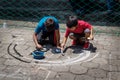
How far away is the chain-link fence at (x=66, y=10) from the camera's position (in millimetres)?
9365

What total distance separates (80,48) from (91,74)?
4.72ft

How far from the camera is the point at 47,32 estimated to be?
6.57 metres

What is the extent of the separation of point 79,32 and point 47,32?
30.4 inches

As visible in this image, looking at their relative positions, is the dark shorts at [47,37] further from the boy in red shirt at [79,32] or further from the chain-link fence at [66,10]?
the chain-link fence at [66,10]

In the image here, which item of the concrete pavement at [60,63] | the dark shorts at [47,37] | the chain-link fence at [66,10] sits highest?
the chain-link fence at [66,10]

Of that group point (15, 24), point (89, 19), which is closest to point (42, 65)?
point (15, 24)

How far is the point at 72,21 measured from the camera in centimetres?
595

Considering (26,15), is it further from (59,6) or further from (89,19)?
(89,19)

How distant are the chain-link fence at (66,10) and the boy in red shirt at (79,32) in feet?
8.08

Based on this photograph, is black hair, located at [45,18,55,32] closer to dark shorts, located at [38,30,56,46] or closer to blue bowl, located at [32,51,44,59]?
dark shorts, located at [38,30,56,46]

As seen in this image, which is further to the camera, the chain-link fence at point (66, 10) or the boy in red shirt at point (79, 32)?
the chain-link fence at point (66, 10)

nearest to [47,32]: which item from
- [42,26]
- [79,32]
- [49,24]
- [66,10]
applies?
[42,26]

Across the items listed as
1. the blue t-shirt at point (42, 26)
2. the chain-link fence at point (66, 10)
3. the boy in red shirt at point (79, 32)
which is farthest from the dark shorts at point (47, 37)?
the chain-link fence at point (66, 10)

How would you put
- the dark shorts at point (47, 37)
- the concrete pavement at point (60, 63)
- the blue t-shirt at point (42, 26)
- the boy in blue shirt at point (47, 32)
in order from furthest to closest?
the dark shorts at point (47, 37) < the blue t-shirt at point (42, 26) < the boy in blue shirt at point (47, 32) < the concrete pavement at point (60, 63)
